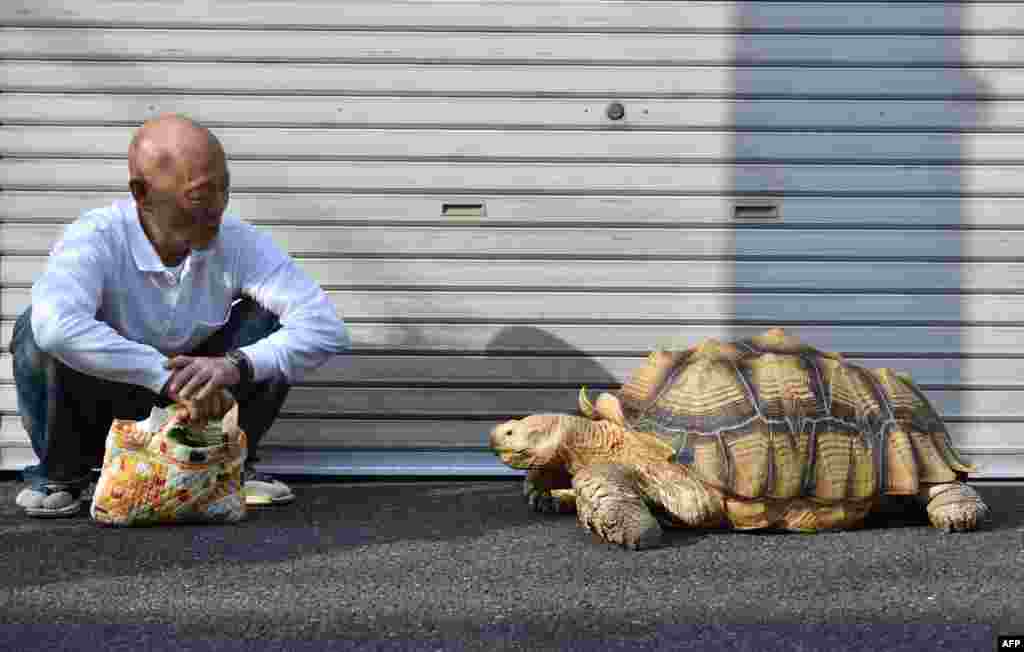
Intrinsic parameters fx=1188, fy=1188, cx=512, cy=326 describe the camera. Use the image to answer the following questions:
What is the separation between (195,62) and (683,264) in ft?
7.99

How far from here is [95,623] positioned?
3.03 meters

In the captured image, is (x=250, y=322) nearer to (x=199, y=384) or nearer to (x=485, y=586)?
(x=199, y=384)

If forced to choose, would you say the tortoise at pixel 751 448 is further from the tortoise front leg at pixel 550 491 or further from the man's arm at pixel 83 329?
the man's arm at pixel 83 329

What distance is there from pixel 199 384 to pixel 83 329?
16.9 inches

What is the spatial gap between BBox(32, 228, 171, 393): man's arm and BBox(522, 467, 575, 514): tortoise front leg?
1.51 m

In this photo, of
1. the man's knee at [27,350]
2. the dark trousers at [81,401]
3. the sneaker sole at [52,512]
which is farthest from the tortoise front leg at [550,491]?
the man's knee at [27,350]

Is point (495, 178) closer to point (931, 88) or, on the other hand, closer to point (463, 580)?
point (931, 88)

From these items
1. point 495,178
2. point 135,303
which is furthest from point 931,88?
point 135,303

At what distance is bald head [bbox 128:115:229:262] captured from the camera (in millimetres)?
4254

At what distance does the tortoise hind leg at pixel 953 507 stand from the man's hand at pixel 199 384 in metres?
2.61

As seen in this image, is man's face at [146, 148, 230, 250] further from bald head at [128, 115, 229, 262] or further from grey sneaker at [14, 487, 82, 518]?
grey sneaker at [14, 487, 82, 518]

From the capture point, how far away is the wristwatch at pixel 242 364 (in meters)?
4.23

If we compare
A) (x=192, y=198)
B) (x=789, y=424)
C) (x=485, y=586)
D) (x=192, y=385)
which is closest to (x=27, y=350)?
(x=192, y=385)

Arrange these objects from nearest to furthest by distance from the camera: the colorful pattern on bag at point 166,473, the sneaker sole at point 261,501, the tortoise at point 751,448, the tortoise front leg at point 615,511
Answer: the tortoise front leg at point 615,511 < the colorful pattern on bag at point 166,473 < the tortoise at point 751,448 < the sneaker sole at point 261,501
